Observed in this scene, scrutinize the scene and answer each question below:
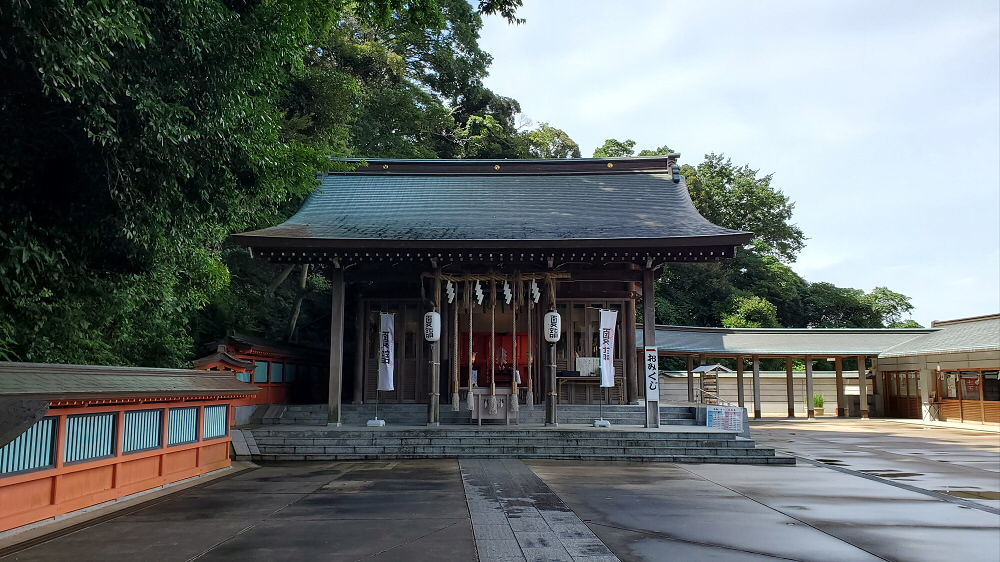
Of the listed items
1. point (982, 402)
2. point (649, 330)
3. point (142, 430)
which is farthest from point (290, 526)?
point (982, 402)

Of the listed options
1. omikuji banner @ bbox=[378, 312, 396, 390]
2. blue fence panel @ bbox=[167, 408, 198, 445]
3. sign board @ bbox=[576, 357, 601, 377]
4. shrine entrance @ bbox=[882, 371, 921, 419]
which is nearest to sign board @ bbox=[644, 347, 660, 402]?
sign board @ bbox=[576, 357, 601, 377]

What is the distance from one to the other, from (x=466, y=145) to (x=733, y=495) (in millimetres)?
25326

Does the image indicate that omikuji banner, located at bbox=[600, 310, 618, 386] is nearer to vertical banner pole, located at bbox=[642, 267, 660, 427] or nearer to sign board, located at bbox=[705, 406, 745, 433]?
vertical banner pole, located at bbox=[642, 267, 660, 427]

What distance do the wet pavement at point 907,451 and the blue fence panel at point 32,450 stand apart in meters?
9.68

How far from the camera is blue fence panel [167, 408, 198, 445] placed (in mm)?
8195

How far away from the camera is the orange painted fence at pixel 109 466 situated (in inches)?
222

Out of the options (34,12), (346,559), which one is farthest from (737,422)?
(34,12)

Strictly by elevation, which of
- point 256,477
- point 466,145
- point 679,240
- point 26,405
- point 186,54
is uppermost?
point 466,145

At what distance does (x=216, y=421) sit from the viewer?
9.59 m

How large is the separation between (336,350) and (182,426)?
15.0 ft

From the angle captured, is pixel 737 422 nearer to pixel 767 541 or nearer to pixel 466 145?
pixel 767 541

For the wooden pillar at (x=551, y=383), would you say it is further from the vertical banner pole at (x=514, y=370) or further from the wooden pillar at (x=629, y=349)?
the wooden pillar at (x=629, y=349)

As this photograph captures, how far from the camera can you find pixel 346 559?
4.82m

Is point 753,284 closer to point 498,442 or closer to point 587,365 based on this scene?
point 587,365
